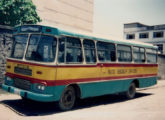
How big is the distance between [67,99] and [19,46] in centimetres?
266

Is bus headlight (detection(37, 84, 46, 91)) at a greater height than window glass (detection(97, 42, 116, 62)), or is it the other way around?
window glass (detection(97, 42, 116, 62))

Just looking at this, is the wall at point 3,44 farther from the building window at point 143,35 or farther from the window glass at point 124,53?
the building window at point 143,35

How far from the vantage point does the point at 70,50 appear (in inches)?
353

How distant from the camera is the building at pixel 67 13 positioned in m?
49.5

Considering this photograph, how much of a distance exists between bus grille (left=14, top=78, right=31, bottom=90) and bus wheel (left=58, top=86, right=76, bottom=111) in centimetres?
127

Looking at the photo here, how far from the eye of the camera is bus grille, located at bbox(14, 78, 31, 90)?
27.9 ft

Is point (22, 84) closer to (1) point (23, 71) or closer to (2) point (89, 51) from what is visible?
(1) point (23, 71)

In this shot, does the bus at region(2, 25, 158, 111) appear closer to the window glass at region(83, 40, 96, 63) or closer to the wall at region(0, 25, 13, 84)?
the window glass at region(83, 40, 96, 63)

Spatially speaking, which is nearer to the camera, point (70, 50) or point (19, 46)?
point (70, 50)

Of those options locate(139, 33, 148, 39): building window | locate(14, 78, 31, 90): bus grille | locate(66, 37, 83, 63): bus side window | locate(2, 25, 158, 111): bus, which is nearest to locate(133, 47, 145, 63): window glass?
locate(2, 25, 158, 111): bus

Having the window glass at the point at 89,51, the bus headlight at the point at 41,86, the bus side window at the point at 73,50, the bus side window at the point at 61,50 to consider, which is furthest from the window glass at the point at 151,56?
the bus headlight at the point at 41,86

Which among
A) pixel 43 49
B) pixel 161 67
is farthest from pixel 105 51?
pixel 161 67

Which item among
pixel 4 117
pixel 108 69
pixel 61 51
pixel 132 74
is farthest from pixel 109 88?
pixel 4 117

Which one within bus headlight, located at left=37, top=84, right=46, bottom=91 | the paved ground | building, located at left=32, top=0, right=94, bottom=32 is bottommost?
the paved ground
